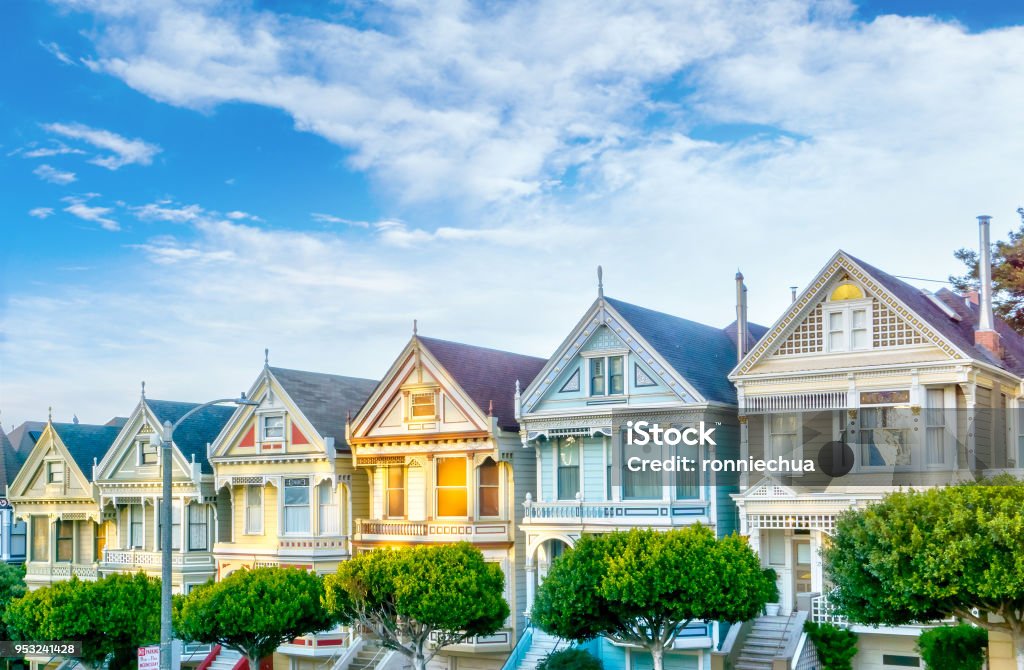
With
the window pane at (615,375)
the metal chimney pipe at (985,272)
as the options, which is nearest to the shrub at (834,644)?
the window pane at (615,375)

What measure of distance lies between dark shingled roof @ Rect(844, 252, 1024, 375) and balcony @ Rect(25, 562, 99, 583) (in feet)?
116

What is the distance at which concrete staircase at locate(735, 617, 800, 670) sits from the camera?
34.9m

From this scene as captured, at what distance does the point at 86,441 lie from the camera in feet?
182

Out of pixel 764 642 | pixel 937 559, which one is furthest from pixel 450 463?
pixel 937 559

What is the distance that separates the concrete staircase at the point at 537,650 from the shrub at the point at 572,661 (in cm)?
154

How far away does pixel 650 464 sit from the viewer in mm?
38031

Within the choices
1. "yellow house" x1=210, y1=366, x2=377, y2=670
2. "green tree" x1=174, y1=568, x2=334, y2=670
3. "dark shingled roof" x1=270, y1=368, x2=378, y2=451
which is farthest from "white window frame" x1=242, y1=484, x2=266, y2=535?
"green tree" x1=174, y1=568, x2=334, y2=670

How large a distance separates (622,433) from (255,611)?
12.7m

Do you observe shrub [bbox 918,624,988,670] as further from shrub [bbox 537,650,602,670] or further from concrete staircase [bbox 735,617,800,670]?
shrub [bbox 537,650,602,670]

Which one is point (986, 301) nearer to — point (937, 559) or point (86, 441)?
point (937, 559)

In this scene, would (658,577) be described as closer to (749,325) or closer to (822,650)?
(822,650)

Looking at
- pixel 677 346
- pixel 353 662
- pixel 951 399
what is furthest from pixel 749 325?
pixel 353 662

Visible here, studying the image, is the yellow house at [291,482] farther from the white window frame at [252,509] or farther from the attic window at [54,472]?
the attic window at [54,472]

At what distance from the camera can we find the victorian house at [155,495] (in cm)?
4941
